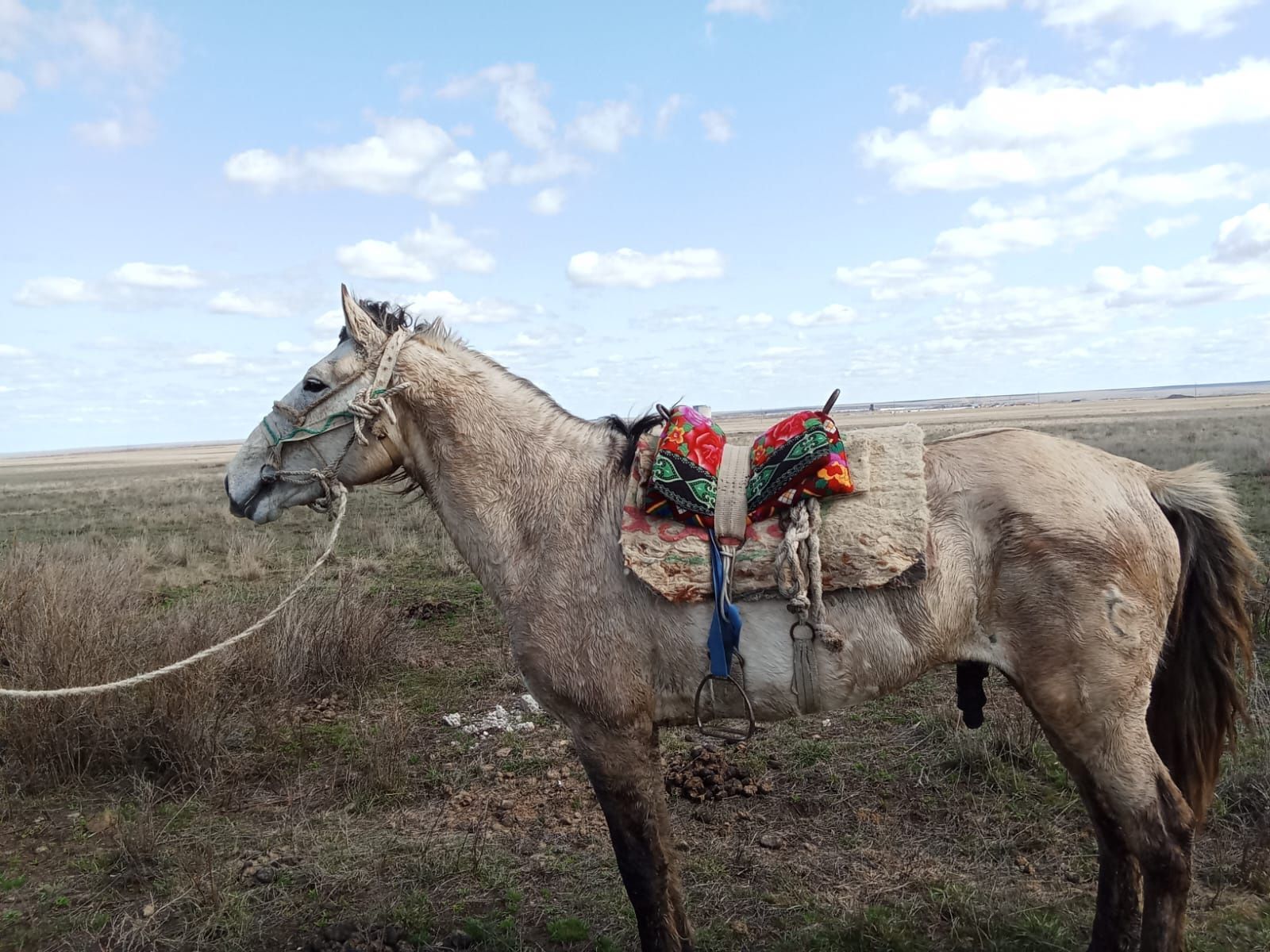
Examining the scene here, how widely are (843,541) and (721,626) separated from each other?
0.53m

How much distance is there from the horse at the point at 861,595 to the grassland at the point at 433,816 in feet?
2.03

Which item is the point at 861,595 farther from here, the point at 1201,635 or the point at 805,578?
the point at 1201,635

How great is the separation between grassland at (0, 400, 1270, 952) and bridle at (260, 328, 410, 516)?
2.02 m

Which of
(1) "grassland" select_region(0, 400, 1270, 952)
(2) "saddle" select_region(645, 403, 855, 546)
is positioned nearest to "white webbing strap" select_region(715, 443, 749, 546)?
(2) "saddle" select_region(645, 403, 855, 546)

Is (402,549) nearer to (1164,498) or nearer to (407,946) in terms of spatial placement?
(407,946)

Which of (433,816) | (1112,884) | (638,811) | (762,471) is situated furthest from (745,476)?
(433,816)

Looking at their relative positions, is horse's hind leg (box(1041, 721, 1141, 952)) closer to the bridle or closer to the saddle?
the saddle

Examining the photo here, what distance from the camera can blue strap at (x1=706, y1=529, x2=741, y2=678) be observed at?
275 centimetres

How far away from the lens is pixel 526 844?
4148 mm

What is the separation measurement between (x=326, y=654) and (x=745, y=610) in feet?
15.3

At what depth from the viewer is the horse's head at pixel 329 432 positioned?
3.10 m

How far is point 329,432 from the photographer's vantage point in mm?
3125

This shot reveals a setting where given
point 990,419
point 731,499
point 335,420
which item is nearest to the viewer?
point 731,499

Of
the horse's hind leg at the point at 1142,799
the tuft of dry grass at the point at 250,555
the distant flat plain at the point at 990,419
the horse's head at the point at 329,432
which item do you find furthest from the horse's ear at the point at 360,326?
the distant flat plain at the point at 990,419
